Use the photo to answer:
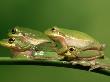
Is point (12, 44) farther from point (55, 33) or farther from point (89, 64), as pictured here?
point (89, 64)

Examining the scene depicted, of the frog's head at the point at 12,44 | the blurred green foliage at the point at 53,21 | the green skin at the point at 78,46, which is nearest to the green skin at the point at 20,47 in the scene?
the frog's head at the point at 12,44

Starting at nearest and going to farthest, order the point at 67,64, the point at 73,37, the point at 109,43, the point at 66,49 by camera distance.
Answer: the point at 67,64, the point at 66,49, the point at 73,37, the point at 109,43

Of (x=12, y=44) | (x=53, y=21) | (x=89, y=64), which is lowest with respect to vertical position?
(x=89, y=64)

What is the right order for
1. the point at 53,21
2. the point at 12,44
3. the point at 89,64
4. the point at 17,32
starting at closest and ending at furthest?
the point at 89,64 → the point at 12,44 → the point at 17,32 → the point at 53,21

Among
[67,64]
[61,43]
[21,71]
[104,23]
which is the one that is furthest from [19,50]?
[104,23]

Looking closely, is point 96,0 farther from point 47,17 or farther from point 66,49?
point 66,49

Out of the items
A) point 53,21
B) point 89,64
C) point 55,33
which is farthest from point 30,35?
point 53,21
